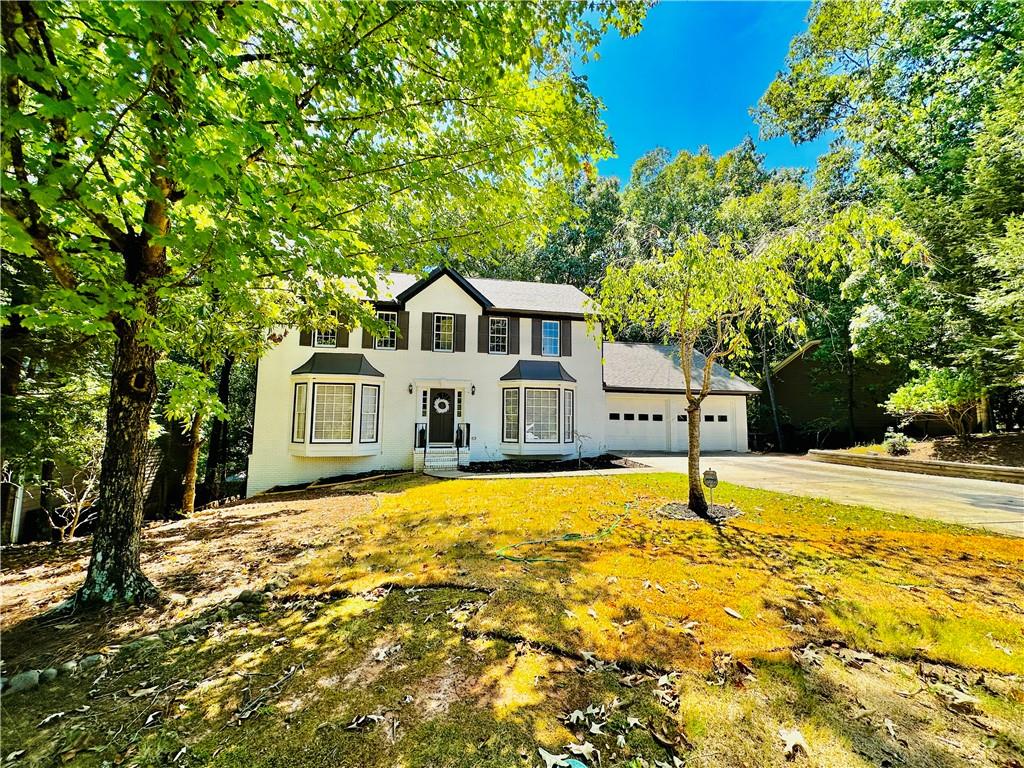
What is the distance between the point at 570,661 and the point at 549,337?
14.3m

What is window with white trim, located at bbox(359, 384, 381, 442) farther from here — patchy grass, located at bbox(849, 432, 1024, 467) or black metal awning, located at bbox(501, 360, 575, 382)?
patchy grass, located at bbox(849, 432, 1024, 467)

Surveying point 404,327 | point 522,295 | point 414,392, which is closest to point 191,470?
point 414,392

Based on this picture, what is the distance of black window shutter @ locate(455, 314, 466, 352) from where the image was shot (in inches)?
620

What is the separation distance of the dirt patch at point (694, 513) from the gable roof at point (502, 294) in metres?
8.08

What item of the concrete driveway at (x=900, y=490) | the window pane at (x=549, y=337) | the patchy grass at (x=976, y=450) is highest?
the window pane at (x=549, y=337)

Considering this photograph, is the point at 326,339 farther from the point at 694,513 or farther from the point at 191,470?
the point at 694,513

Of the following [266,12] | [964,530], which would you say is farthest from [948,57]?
[266,12]

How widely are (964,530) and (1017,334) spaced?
739 cm

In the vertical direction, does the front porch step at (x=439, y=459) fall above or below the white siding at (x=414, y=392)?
below

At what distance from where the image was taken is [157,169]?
2.89 m

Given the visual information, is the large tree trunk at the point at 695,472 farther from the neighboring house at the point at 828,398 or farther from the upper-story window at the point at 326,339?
the neighboring house at the point at 828,398

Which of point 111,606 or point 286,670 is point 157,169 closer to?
point 286,670

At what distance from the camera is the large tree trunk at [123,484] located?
4.01 m

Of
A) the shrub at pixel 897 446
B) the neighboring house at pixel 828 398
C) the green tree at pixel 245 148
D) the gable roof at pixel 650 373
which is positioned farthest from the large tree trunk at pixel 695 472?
the neighboring house at pixel 828 398
